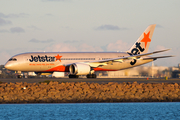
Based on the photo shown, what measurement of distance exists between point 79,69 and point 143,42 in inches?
517

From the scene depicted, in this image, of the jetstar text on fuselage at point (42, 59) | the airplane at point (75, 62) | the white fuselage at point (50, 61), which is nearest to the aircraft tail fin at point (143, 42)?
the airplane at point (75, 62)

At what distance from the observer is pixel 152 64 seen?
53.6m

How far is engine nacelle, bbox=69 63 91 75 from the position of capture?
4594 centimetres

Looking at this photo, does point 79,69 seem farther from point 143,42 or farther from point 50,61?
point 143,42

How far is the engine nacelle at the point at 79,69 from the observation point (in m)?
45.9

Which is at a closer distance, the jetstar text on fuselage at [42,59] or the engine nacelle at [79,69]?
the engine nacelle at [79,69]

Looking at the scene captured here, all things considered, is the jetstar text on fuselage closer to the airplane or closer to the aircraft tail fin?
the airplane

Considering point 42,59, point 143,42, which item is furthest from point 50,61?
point 143,42

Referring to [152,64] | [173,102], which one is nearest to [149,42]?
[152,64]

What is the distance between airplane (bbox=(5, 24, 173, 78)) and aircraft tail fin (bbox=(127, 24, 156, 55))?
1.98 metres

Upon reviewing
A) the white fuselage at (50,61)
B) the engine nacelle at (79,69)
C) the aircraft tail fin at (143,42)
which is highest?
the aircraft tail fin at (143,42)

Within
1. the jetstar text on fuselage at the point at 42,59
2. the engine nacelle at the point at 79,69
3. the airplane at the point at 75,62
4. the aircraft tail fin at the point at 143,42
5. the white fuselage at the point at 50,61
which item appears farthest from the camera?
the aircraft tail fin at the point at 143,42

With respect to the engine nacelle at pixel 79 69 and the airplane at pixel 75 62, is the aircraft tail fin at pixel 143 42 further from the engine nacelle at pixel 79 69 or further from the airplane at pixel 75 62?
the engine nacelle at pixel 79 69

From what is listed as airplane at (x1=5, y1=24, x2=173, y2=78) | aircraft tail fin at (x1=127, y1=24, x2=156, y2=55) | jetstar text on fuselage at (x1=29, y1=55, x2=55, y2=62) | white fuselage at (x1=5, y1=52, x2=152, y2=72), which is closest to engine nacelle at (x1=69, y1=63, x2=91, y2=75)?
airplane at (x1=5, y1=24, x2=173, y2=78)
